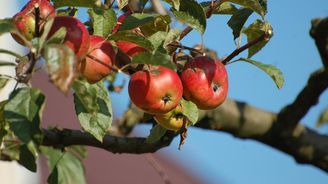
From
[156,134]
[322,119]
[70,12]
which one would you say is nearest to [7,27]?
[70,12]

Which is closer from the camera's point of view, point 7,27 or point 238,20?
point 7,27

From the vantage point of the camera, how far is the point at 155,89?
1.03 m

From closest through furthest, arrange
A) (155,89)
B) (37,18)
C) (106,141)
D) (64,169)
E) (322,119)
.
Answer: (37,18) → (155,89) → (64,169) → (106,141) → (322,119)

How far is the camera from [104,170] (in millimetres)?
4188

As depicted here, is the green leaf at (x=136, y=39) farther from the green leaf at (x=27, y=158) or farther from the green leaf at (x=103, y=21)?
the green leaf at (x=27, y=158)

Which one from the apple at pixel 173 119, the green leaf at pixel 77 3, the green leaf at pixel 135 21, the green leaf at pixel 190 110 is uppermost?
the green leaf at pixel 77 3

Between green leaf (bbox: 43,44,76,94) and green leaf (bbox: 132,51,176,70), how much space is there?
135 mm

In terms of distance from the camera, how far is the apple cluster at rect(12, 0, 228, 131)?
97cm

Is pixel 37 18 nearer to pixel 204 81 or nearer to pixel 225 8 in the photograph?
pixel 204 81

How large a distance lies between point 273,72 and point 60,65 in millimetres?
455

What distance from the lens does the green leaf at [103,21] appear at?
3.44 ft

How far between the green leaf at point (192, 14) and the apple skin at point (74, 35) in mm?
187

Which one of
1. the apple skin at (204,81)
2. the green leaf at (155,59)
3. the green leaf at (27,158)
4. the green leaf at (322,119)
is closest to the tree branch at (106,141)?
the green leaf at (27,158)

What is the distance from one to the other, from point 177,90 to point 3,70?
2684 millimetres
